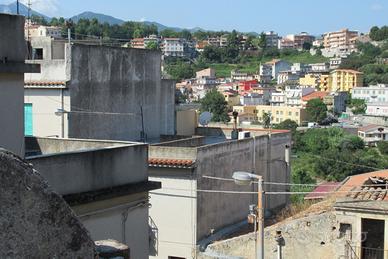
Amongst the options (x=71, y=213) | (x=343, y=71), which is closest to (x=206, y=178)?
(x=71, y=213)

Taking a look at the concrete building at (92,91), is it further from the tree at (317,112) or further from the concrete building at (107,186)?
the tree at (317,112)

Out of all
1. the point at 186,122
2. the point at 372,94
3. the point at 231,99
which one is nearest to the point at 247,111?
the point at 231,99

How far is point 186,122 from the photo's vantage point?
26.0 m

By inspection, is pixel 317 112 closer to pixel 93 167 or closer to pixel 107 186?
pixel 107 186

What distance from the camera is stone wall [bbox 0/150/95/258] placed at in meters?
2.60

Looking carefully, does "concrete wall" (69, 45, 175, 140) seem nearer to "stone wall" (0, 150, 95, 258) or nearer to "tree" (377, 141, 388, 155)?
"stone wall" (0, 150, 95, 258)

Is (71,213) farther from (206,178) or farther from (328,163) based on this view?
(328,163)

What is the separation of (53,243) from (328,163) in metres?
70.9

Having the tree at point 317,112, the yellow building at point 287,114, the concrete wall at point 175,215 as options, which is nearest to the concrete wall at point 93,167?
the concrete wall at point 175,215

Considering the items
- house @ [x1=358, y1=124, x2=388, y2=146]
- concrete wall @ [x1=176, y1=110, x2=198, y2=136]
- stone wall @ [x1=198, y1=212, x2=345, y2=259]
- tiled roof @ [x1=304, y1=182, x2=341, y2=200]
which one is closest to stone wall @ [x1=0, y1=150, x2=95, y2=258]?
stone wall @ [x1=198, y1=212, x2=345, y2=259]

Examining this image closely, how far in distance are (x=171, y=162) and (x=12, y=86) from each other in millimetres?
8946

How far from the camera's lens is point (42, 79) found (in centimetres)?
1950

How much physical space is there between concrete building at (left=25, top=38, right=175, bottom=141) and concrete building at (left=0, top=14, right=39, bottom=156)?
8891 mm

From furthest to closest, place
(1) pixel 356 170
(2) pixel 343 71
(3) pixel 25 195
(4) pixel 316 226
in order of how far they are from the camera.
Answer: (2) pixel 343 71 < (1) pixel 356 170 < (4) pixel 316 226 < (3) pixel 25 195
